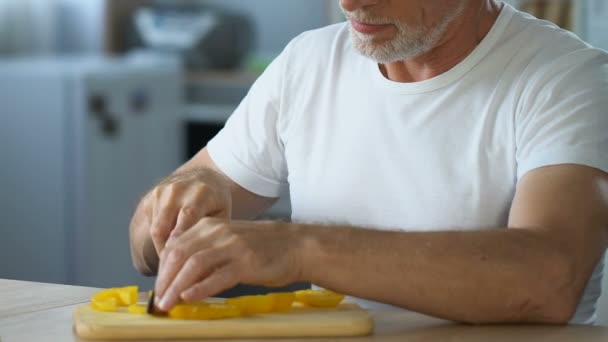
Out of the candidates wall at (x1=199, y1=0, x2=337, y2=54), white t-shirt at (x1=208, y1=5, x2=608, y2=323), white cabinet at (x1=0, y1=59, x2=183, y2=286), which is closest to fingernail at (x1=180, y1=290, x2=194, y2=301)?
white t-shirt at (x1=208, y1=5, x2=608, y2=323)

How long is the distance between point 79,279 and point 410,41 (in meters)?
2.35

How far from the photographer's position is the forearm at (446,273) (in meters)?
1.22

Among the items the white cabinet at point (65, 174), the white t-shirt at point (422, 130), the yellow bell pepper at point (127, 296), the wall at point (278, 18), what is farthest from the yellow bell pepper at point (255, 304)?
the wall at point (278, 18)

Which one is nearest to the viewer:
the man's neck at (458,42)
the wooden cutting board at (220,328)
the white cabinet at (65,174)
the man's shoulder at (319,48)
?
the wooden cutting board at (220,328)

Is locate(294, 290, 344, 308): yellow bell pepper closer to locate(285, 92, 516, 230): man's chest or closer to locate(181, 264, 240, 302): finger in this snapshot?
locate(181, 264, 240, 302): finger

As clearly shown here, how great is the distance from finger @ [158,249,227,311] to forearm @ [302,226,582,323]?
0.10m

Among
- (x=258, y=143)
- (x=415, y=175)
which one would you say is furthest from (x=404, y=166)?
(x=258, y=143)

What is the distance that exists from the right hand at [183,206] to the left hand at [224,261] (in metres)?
0.11

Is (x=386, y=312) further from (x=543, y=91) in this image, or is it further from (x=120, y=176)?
(x=120, y=176)

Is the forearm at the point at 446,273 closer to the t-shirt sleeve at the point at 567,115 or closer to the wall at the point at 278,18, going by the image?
the t-shirt sleeve at the point at 567,115

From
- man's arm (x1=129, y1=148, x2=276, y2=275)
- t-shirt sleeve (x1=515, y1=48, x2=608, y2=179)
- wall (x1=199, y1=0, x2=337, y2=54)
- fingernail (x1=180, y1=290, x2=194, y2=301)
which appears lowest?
A: wall (x1=199, y1=0, x2=337, y2=54)

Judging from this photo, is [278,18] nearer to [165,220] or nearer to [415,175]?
→ [415,175]

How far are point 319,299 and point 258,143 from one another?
1.66ft

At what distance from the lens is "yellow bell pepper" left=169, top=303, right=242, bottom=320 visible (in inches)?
47.3
